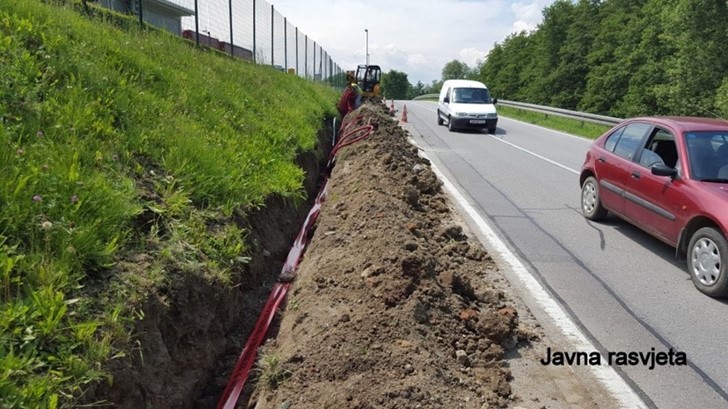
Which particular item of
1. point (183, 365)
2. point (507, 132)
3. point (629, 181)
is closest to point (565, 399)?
point (183, 365)

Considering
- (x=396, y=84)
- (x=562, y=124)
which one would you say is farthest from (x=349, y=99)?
(x=396, y=84)

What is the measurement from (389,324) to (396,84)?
388 feet

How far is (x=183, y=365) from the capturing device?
12.3 ft

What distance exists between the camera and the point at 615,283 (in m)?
5.53

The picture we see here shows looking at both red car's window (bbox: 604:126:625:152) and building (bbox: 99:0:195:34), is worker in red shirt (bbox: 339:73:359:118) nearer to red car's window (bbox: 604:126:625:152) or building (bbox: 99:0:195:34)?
building (bbox: 99:0:195:34)

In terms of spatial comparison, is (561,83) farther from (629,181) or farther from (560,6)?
(629,181)

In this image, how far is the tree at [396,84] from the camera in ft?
384

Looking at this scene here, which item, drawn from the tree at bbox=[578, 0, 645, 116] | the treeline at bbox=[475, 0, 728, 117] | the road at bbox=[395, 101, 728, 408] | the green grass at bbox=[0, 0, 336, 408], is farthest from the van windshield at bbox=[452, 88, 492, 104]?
the tree at bbox=[578, 0, 645, 116]

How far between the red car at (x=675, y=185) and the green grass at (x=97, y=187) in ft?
14.8

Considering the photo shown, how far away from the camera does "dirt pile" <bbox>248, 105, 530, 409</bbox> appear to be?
3.25m

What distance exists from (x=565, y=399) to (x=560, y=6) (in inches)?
2216

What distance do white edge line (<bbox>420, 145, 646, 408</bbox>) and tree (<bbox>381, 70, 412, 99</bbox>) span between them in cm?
11088

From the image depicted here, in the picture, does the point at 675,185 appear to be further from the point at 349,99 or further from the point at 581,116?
the point at 581,116

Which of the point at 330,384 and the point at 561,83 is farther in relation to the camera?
the point at 561,83
